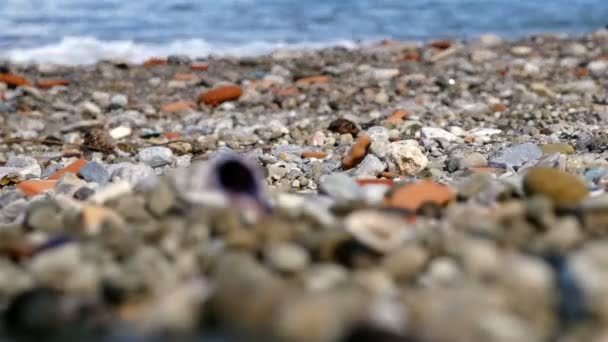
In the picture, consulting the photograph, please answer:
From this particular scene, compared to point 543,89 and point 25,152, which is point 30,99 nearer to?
point 25,152

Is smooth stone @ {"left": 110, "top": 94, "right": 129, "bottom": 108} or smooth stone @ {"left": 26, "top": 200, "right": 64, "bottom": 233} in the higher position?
smooth stone @ {"left": 26, "top": 200, "right": 64, "bottom": 233}

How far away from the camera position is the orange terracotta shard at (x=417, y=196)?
1.65 metres

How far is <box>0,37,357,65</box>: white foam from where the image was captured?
287 inches

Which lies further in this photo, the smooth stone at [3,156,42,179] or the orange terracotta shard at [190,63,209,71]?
the orange terracotta shard at [190,63,209,71]

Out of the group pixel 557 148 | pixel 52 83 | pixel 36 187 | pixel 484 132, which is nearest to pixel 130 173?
pixel 36 187

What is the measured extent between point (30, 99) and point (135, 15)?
528 cm

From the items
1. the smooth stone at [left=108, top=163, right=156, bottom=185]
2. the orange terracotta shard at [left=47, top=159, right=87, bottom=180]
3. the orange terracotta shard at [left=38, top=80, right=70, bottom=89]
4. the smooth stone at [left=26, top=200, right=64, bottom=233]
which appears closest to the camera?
the smooth stone at [left=26, top=200, right=64, bottom=233]

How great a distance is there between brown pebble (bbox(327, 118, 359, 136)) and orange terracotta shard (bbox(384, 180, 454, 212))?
6.97ft

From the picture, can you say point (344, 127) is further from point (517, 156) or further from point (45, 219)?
point (45, 219)

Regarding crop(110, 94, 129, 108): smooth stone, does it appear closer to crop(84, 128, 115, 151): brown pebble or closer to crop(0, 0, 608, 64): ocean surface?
crop(84, 128, 115, 151): brown pebble

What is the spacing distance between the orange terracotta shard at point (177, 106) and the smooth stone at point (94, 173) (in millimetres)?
2049

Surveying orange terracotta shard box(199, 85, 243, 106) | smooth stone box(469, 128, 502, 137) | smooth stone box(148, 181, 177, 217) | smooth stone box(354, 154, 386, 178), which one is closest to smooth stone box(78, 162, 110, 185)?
smooth stone box(354, 154, 386, 178)

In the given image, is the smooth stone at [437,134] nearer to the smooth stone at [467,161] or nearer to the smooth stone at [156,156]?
the smooth stone at [467,161]

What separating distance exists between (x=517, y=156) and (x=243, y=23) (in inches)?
282
